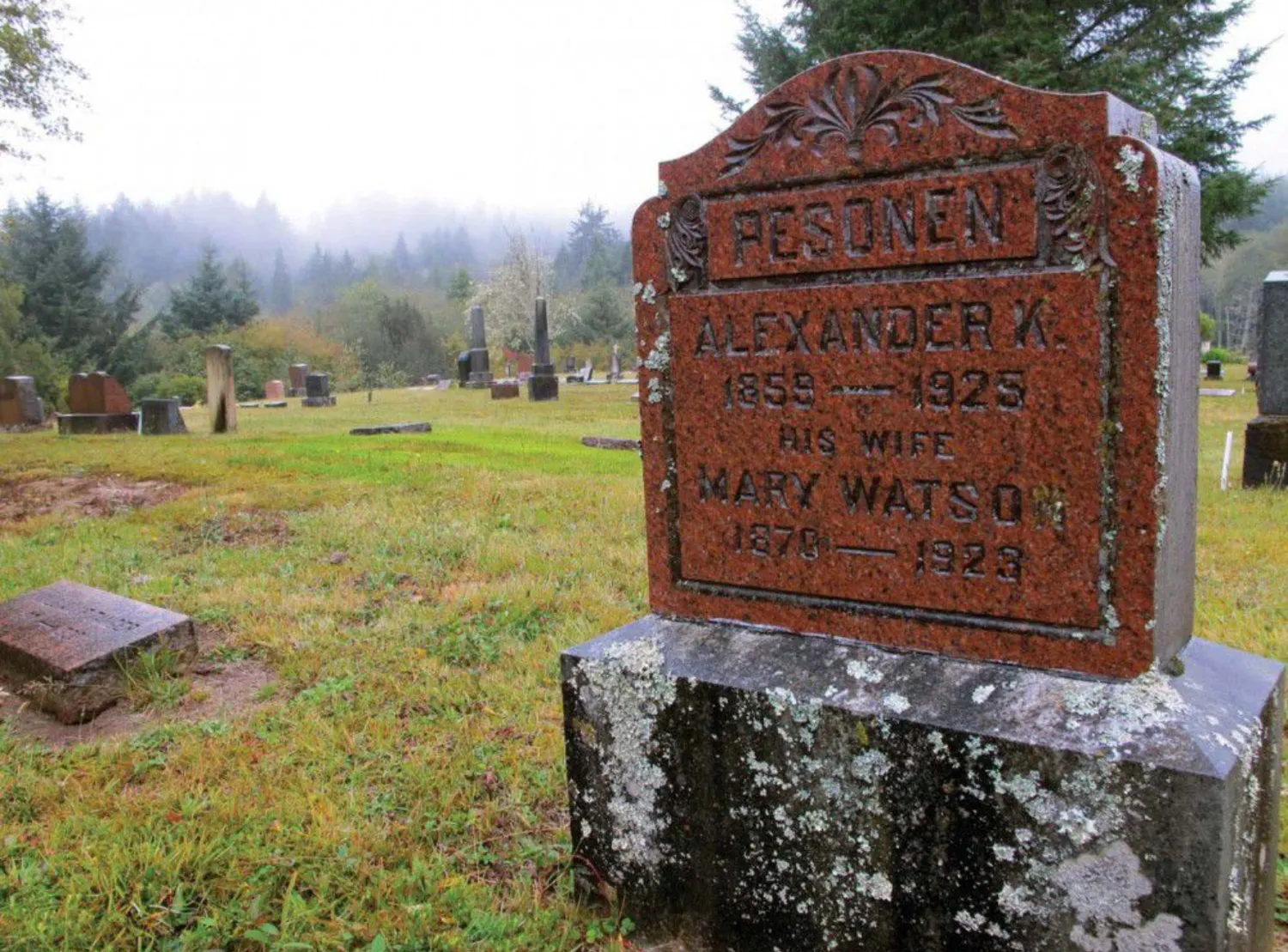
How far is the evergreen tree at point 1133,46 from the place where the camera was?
19.0 metres

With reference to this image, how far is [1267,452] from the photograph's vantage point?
7918 mm

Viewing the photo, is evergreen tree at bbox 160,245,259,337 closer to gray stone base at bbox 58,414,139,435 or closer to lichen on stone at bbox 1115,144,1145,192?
gray stone base at bbox 58,414,139,435

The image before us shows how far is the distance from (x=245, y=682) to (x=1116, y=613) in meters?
3.41

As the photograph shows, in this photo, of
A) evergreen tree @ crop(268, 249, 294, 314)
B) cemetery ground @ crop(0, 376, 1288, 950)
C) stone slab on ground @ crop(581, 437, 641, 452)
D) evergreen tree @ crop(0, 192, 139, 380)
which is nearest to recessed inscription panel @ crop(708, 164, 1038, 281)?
cemetery ground @ crop(0, 376, 1288, 950)

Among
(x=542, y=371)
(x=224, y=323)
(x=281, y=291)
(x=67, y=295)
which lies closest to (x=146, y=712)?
(x=542, y=371)

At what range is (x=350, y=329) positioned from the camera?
5097 centimetres

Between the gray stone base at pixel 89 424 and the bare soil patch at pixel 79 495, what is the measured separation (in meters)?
7.07

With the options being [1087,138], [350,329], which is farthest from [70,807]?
[350,329]

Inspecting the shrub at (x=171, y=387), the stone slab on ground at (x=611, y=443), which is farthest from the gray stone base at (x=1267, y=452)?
the shrub at (x=171, y=387)

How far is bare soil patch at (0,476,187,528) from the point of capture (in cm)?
770

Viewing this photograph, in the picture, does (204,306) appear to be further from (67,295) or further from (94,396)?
(94,396)

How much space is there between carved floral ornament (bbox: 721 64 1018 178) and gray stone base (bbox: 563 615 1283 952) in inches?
47.7

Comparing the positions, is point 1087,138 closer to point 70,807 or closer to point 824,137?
point 824,137

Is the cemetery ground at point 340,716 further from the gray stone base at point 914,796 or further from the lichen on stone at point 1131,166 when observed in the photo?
the lichen on stone at point 1131,166
